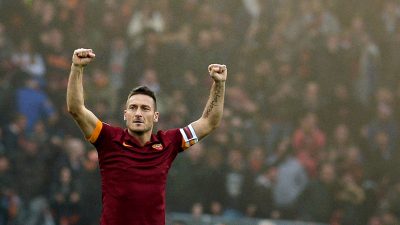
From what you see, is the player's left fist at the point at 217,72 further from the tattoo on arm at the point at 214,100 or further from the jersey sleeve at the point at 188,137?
the jersey sleeve at the point at 188,137

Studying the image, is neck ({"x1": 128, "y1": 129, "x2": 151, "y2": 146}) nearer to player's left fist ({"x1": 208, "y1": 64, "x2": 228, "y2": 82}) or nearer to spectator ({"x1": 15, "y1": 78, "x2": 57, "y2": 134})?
player's left fist ({"x1": 208, "y1": 64, "x2": 228, "y2": 82})

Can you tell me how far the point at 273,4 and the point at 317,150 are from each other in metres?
2.71

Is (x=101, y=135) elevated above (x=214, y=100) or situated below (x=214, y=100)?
below

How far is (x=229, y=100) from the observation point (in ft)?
39.0

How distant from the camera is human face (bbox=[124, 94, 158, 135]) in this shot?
446 centimetres

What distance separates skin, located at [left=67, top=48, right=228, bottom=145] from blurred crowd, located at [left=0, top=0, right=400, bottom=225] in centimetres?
568

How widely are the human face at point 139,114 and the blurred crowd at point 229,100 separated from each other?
19.0 ft

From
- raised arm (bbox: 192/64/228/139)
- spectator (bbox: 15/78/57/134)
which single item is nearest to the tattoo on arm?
raised arm (bbox: 192/64/228/139)

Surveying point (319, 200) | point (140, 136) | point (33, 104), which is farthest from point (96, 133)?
point (319, 200)

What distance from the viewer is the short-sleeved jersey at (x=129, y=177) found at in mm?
4297

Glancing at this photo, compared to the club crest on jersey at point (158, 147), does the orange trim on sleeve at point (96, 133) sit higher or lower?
higher

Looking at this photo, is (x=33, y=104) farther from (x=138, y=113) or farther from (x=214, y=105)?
(x=138, y=113)

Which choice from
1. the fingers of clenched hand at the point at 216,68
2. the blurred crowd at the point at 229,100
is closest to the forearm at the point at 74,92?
the fingers of clenched hand at the point at 216,68

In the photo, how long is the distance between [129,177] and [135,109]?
0.42 m
